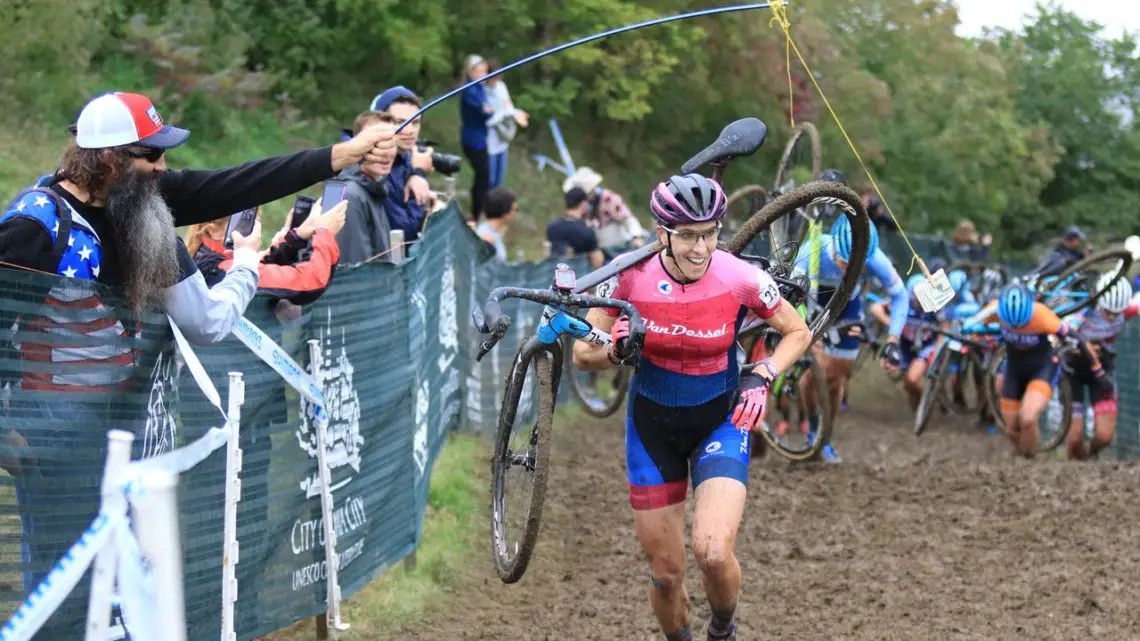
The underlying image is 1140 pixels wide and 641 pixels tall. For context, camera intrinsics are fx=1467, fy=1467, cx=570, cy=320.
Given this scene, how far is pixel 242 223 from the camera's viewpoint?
652 cm

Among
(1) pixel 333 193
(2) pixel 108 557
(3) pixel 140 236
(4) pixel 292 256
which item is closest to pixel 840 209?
(1) pixel 333 193

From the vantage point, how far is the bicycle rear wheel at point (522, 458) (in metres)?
5.98

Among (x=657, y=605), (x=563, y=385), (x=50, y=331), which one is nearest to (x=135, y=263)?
(x=50, y=331)

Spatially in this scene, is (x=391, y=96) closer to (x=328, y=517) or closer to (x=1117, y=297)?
(x=328, y=517)

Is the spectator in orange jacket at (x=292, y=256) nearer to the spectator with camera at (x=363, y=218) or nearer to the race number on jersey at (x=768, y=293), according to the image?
the spectator with camera at (x=363, y=218)

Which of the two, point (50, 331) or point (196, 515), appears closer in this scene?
point (50, 331)

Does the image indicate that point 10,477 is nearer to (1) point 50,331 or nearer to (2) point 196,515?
(1) point 50,331

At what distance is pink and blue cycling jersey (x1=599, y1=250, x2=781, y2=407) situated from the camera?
6.33m

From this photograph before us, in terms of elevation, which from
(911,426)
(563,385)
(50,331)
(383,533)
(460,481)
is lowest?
(911,426)

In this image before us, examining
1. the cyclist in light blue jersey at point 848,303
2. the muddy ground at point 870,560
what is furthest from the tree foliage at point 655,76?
the muddy ground at point 870,560

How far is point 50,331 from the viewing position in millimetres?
4363

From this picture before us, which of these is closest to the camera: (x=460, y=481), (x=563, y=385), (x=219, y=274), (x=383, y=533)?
(x=219, y=274)

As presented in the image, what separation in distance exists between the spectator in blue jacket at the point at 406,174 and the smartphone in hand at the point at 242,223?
1504mm

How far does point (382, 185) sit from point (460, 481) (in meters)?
2.93
